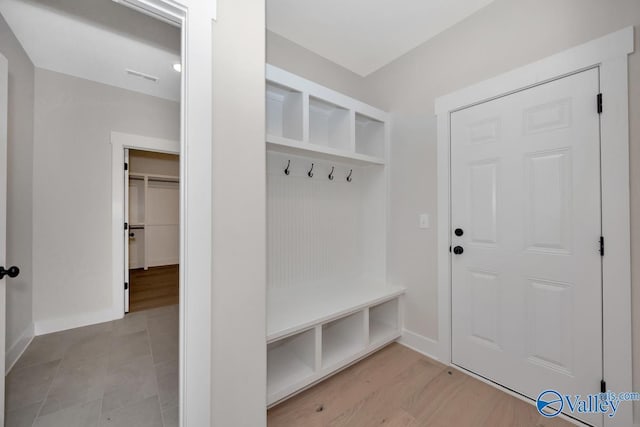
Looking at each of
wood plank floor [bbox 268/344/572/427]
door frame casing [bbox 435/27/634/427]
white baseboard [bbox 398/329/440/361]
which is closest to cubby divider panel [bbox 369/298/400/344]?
white baseboard [bbox 398/329/440/361]

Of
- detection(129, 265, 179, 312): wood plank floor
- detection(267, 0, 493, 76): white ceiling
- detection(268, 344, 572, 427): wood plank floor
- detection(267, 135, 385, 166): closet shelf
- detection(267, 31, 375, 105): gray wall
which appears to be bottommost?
detection(268, 344, 572, 427): wood plank floor

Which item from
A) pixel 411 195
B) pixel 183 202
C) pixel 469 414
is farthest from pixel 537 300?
pixel 183 202

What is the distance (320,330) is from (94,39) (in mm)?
2957

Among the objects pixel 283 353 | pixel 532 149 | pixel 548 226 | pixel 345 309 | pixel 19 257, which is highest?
pixel 532 149

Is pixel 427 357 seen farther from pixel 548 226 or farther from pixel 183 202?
pixel 183 202

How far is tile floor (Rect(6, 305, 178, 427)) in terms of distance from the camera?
148 centimetres

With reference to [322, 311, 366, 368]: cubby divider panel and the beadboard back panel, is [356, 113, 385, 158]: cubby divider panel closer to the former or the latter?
the beadboard back panel

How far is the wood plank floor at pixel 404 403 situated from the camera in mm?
1432

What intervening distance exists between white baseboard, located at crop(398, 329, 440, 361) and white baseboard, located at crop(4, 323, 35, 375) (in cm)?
308

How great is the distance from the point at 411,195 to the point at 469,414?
5.18 ft

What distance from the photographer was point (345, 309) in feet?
5.93

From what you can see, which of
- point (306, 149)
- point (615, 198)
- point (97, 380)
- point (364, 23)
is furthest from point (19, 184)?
point (615, 198)

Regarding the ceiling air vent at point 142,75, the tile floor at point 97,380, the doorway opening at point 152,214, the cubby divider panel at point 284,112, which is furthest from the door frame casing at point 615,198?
the doorway opening at point 152,214

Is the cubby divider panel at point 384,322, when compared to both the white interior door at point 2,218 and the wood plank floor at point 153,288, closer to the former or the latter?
the white interior door at point 2,218
